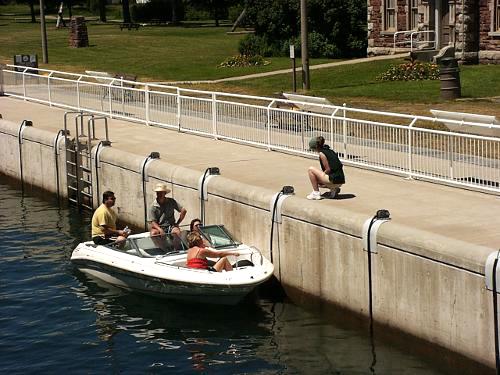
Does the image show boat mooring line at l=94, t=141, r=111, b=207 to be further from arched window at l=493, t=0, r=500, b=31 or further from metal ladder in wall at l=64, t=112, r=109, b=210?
arched window at l=493, t=0, r=500, b=31

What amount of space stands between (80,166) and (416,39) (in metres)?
22.1

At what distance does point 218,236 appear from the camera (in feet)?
69.0

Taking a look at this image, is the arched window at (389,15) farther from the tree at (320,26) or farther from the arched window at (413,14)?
the tree at (320,26)

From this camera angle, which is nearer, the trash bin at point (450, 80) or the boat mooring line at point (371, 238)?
the boat mooring line at point (371, 238)

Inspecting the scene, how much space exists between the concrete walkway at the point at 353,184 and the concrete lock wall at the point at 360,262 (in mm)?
748

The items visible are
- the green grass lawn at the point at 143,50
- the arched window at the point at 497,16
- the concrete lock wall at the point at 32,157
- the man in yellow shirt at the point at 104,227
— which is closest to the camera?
the man in yellow shirt at the point at 104,227

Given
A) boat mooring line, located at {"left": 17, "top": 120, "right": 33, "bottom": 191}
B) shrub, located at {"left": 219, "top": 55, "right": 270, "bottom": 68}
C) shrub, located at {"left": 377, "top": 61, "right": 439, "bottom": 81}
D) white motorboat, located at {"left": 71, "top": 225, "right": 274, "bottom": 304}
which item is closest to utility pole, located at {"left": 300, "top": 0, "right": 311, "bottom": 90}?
shrub, located at {"left": 377, "top": 61, "right": 439, "bottom": 81}

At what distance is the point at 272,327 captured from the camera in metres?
19.4

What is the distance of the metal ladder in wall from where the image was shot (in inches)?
1160

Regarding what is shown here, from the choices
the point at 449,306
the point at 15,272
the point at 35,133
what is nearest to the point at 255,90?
the point at 35,133

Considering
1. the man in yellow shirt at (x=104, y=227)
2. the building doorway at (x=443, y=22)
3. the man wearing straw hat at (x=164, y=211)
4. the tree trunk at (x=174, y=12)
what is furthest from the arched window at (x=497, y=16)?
the tree trunk at (x=174, y=12)

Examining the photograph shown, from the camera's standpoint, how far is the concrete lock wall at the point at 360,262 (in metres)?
16.2

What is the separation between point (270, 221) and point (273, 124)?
22.8 ft

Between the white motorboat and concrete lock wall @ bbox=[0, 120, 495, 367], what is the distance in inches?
27.5
